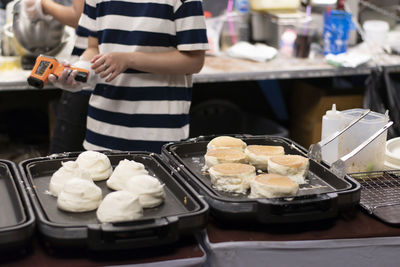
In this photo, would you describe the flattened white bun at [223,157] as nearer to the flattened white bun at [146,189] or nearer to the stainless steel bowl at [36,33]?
the flattened white bun at [146,189]

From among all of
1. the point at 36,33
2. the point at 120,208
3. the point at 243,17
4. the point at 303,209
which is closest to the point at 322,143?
the point at 303,209

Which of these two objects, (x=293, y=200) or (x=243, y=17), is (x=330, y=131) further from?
(x=243, y=17)

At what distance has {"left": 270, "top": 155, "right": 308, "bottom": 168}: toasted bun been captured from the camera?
1.69 metres

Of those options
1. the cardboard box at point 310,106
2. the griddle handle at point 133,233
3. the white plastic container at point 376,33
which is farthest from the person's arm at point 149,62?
the white plastic container at point 376,33

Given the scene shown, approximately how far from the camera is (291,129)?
4195mm

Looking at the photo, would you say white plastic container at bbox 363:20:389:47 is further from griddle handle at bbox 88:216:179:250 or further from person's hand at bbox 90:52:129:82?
griddle handle at bbox 88:216:179:250

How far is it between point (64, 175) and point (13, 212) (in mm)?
175

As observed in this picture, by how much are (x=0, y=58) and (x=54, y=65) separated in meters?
1.41

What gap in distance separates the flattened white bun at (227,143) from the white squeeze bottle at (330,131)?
27 cm

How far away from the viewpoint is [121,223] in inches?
53.0

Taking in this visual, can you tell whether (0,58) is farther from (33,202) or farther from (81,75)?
(33,202)

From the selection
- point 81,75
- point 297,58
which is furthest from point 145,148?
point 297,58

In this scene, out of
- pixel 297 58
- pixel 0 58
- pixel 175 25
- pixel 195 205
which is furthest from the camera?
pixel 297 58

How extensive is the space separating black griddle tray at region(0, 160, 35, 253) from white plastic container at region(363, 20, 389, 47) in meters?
2.93
